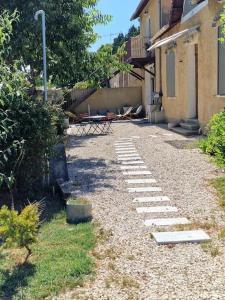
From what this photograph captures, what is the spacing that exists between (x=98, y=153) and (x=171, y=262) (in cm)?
869

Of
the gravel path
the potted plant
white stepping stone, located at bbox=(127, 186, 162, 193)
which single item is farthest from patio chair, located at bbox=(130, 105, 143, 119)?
the potted plant

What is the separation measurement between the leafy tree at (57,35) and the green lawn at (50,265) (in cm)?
538

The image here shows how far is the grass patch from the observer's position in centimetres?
750

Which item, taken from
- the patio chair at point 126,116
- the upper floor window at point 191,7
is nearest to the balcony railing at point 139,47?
the patio chair at point 126,116

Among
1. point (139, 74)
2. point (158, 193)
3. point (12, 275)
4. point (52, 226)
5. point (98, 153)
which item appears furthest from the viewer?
point (139, 74)

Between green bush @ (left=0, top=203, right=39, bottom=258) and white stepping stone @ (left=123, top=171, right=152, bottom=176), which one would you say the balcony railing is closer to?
white stepping stone @ (left=123, top=171, right=152, bottom=176)

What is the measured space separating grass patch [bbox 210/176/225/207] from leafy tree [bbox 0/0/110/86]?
5.21m

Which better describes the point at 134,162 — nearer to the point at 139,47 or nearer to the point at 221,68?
the point at 221,68

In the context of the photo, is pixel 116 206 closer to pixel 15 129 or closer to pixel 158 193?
pixel 158 193

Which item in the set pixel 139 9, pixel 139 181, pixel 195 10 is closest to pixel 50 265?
pixel 139 181

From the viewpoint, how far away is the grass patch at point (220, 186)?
750 centimetres

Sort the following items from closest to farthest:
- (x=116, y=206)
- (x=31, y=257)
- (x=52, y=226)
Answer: (x=31, y=257)
(x=52, y=226)
(x=116, y=206)

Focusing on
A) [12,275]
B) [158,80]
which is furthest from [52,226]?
[158,80]

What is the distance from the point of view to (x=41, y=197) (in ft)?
27.1
